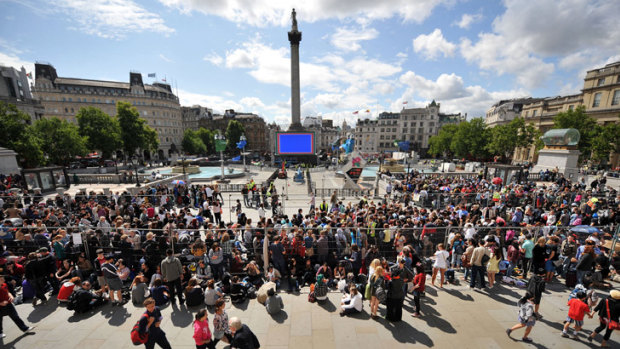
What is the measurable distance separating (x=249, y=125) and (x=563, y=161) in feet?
283

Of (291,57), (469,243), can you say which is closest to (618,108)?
(469,243)

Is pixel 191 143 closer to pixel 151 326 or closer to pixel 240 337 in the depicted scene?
pixel 151 326

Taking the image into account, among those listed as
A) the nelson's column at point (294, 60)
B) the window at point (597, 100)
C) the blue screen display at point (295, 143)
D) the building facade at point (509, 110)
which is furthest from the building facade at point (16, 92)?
the building facade at point (509, 110)

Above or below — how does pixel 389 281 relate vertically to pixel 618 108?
below

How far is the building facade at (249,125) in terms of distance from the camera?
298ft

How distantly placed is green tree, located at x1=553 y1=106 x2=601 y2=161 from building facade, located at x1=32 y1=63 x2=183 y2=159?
8353 centimetres

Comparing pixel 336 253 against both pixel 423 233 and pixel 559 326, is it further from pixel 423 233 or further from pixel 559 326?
pixel 559 326

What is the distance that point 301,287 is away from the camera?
7.62 metres

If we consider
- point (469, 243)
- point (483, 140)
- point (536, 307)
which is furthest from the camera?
point (483, 140)

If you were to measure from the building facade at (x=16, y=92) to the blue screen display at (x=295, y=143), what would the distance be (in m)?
42.5

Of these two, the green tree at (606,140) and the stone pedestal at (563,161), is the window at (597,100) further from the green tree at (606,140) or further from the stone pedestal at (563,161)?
the stone pedestal at (563,161)

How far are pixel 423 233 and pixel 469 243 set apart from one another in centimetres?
155

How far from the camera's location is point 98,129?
39375 millimetres

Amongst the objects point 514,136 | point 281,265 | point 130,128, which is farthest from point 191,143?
point 514,136
